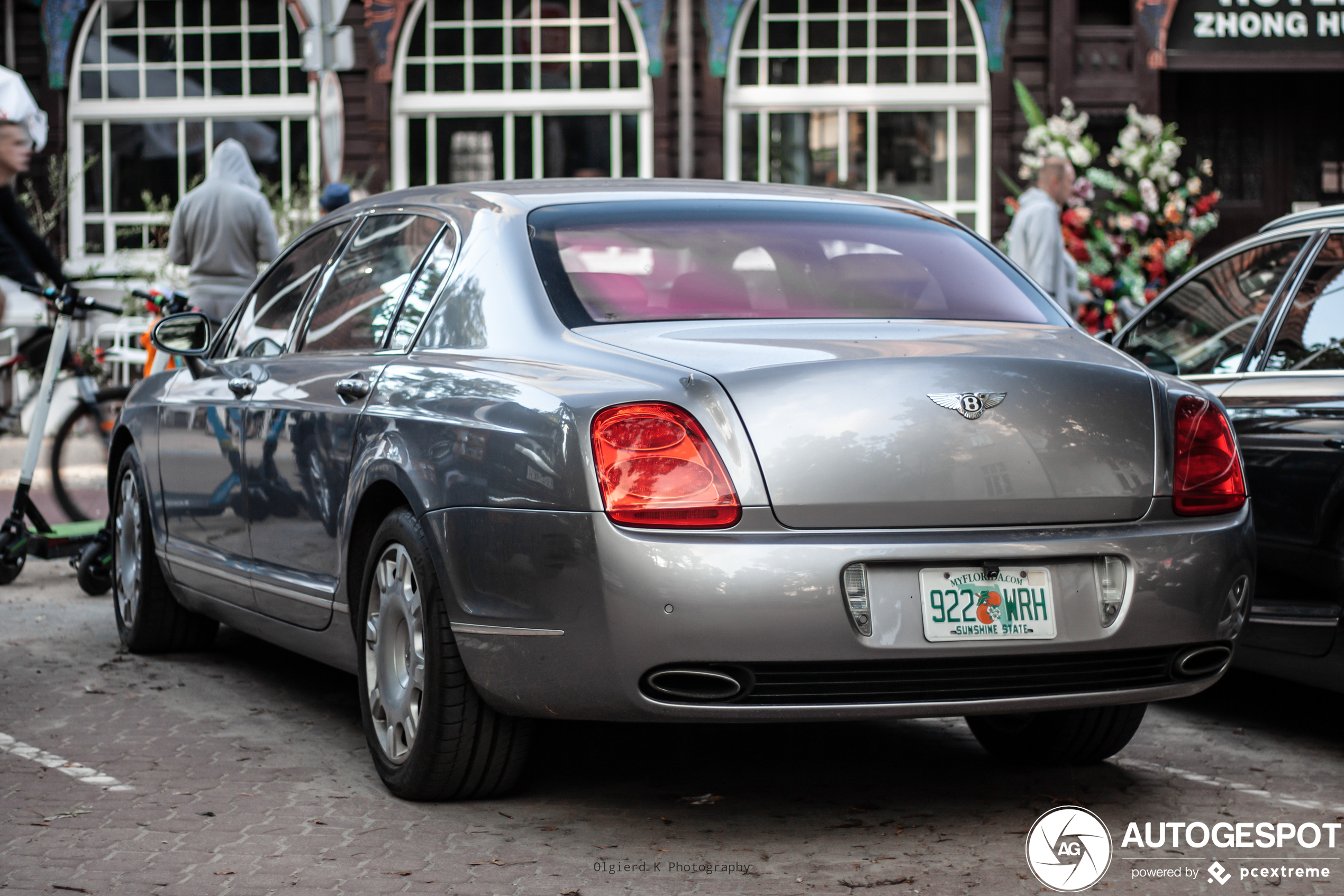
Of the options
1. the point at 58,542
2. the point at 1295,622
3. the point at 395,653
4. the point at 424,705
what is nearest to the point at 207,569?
the point at 395,653

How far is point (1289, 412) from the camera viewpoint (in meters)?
4.69

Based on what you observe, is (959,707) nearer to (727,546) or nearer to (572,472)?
(727,546)

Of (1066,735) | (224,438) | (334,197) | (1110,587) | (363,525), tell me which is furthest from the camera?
(334,197)

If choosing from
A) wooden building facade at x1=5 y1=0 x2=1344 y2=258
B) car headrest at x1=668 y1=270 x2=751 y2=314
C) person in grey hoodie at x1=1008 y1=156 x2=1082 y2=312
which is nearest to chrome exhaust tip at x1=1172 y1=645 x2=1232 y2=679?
car headrest at x1=668 y1=270 x2=751 y2=314

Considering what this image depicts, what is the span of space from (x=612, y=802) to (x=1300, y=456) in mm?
2138

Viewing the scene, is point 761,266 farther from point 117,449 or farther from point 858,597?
point 117,449

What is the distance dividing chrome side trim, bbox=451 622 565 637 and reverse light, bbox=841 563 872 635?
0.58 meters

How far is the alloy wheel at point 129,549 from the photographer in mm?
5949

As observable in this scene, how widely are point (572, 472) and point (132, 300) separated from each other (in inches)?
574

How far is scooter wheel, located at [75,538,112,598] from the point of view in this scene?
285 inches

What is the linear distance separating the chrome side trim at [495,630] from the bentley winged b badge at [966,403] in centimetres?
90

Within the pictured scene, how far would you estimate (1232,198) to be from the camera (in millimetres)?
19859

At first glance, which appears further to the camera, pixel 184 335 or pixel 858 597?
pixel 184 335

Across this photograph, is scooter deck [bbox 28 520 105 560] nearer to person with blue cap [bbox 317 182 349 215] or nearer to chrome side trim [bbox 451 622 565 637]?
chrome side trim [bbox 451 622 565 637]
